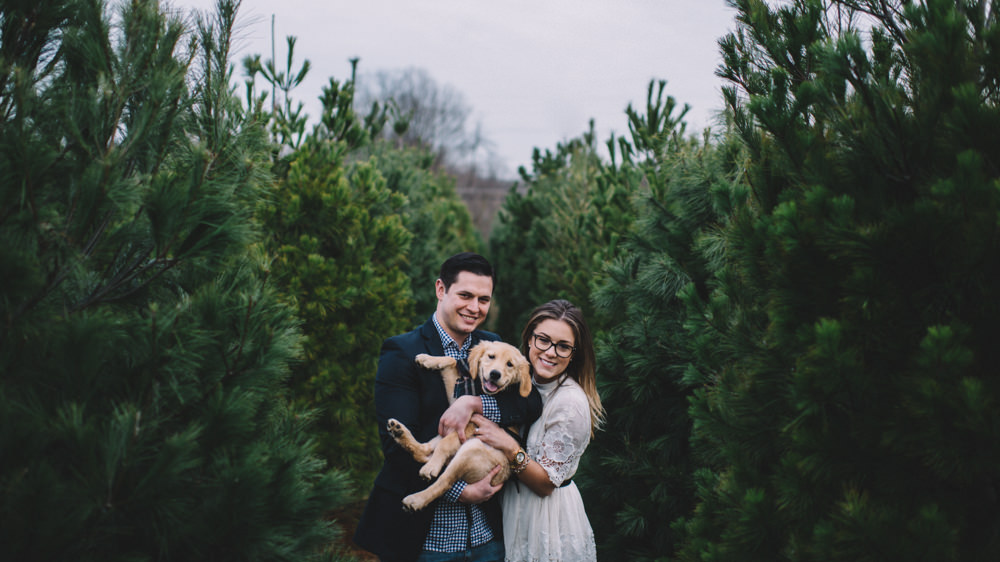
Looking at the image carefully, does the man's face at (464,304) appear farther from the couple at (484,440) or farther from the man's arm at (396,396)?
the man's arm at (396,396)

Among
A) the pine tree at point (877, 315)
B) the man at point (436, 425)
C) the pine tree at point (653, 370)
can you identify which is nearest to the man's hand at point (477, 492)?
the man at point (436, 425)

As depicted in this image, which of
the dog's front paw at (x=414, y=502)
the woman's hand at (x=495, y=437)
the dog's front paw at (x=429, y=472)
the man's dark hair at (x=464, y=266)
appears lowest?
the dog's front paw at (x=414, y=502)

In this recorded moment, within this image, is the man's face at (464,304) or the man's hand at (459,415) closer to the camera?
the man's hand at (459,415)

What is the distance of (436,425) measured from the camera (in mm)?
2939

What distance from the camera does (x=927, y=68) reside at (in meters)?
1.91

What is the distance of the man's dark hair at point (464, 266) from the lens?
9.89ft

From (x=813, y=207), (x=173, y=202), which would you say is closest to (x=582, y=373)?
(x=813, y=207)

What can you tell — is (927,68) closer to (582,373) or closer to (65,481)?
(582,373)

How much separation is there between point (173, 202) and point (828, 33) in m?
2.61

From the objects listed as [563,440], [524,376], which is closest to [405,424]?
[524,376]

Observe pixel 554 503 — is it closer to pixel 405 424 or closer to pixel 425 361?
pixel 405 424

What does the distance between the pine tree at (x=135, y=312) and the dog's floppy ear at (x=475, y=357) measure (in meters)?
0.88

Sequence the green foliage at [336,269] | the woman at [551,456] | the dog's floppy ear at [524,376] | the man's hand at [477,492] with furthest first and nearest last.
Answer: the green foliage at [336,269]
the dog's floppy ear at [524,376]
the woman at [551,456]
the man's hand at [477,492]

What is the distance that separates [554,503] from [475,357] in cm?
81
